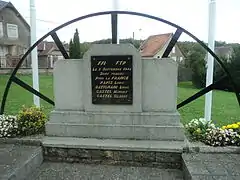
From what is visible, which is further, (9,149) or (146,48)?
(146,48)

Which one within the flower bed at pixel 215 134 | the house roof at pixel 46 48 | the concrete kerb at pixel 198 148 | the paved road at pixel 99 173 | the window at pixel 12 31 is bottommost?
the paved road at pixel 99 173

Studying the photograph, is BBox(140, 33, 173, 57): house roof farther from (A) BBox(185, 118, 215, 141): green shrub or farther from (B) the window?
(A) BBox(185, 118, 215, 141): green shrub

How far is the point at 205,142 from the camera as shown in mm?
3627

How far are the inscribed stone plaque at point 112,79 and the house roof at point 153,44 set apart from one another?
53.0 feet

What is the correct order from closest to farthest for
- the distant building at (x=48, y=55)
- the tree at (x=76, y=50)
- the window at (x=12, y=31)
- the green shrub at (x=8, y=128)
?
the green shrub at (x=8, y=128), the tree at (x=76, y=50), the window at (x=12, y=31), the distant building at (x=48, y=55)

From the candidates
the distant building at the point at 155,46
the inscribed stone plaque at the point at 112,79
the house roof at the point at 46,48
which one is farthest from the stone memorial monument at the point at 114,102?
the house roof at the point at 46,48

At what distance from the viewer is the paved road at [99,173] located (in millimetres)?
3289

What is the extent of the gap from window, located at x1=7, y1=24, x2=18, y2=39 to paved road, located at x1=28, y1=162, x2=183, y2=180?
91.5 ft

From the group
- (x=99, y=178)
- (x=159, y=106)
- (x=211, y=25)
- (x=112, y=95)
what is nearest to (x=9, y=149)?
(x=99, y=178)

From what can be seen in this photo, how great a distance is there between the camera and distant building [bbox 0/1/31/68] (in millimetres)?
26188

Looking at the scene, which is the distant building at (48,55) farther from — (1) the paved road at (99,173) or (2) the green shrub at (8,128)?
(1) the paved road at (99,173)

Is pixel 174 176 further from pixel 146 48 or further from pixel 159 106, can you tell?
pixel 146 48

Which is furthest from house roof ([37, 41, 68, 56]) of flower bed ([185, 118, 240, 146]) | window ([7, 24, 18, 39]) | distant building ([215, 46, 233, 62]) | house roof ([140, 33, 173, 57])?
flower bed ([185, 118, 240, 146])

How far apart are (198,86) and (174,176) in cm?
1349
